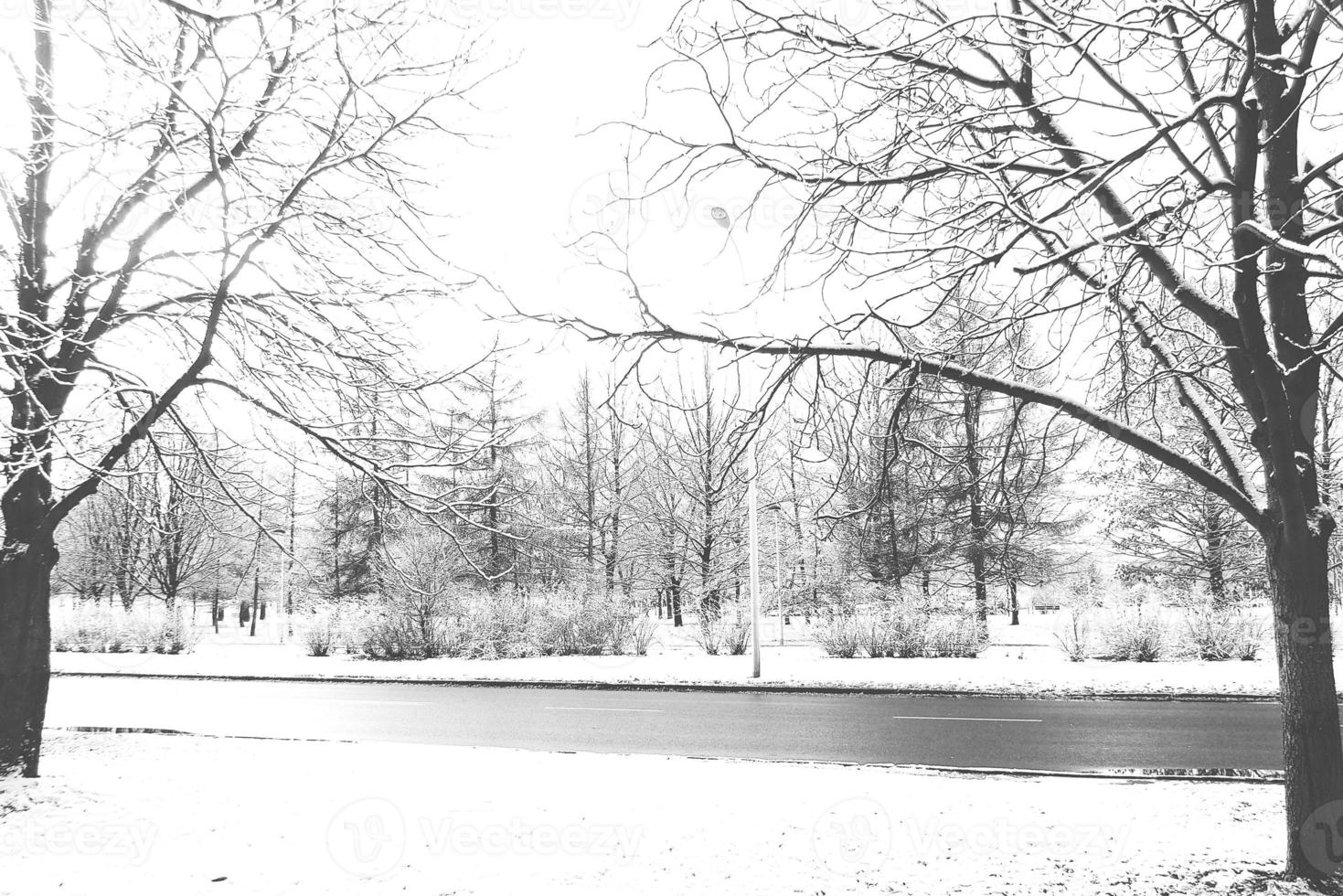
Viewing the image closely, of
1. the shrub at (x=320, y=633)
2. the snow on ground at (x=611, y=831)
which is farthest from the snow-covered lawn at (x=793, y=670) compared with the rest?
the snow on ground at (x=611, y=831)

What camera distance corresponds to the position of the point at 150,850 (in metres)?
5.02

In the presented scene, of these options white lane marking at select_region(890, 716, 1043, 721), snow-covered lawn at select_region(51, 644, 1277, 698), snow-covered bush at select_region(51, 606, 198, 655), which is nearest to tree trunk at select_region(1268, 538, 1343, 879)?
white lane marking at select_region(890, 716, 1043, 721)

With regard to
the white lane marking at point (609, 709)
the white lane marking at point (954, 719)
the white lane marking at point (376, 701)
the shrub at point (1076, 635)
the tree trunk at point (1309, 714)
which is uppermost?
the tree trunk at point (1309, 714)

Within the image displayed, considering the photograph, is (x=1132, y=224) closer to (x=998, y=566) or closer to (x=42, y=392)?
(x=42, y=392)

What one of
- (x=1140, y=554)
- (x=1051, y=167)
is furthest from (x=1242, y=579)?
(x=1051, y=167)

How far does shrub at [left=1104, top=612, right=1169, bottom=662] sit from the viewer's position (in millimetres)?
17500

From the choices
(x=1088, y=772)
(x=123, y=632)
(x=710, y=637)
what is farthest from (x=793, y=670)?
(x=123, y=632)

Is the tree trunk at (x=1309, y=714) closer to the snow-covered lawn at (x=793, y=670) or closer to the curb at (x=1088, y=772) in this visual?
the curb at (x=1088, y=772)

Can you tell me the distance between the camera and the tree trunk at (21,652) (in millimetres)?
6406

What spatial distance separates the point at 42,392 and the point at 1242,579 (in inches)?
1059

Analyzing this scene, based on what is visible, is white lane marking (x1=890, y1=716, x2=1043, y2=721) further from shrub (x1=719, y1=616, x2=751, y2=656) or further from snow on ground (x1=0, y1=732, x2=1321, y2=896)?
shrub (x1=719, y1=616, x2=751, y2=656)

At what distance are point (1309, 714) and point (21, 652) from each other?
343 inches

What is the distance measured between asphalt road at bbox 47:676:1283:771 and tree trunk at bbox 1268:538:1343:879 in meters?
3.87

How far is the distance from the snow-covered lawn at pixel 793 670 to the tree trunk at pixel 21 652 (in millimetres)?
10193
